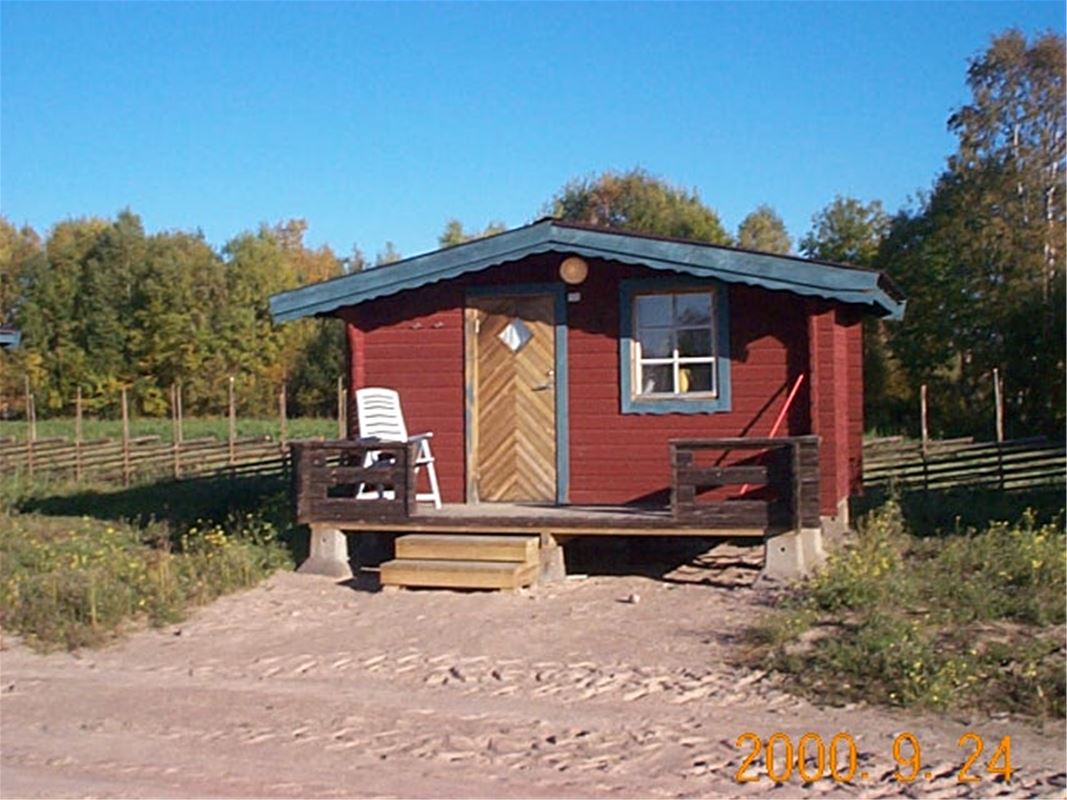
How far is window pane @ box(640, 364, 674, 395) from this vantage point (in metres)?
12.6

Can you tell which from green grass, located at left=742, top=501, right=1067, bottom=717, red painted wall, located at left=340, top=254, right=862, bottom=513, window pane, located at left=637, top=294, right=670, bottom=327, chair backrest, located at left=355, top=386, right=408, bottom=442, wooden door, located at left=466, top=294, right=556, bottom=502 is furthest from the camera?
wooden door, located at left=466, top=294, right=556, bottom=502

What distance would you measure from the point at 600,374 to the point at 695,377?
0.89 m

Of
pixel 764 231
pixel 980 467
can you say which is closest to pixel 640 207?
pixel 764 231

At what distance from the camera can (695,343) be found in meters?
12.4

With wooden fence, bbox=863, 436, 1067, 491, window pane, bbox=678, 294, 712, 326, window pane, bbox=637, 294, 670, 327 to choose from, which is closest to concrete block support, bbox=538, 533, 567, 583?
window pane, bbox=637, 294, 670, 327

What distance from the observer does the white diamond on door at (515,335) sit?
12.9m

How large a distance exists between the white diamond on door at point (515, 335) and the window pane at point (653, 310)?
3.56 ft

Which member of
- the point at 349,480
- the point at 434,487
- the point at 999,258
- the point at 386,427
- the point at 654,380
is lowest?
the point at 434,487

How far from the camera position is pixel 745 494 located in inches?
476

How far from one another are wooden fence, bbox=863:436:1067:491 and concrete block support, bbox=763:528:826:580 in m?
8.27

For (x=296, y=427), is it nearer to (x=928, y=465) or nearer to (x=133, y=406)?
(x=133, y=406)

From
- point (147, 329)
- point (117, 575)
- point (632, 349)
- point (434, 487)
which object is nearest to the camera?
point (117, 575)

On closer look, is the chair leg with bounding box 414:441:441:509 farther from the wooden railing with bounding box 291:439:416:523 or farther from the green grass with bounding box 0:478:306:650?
the green grass with bounding box 0:478:306:650

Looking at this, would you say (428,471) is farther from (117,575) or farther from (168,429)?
(168,429)
